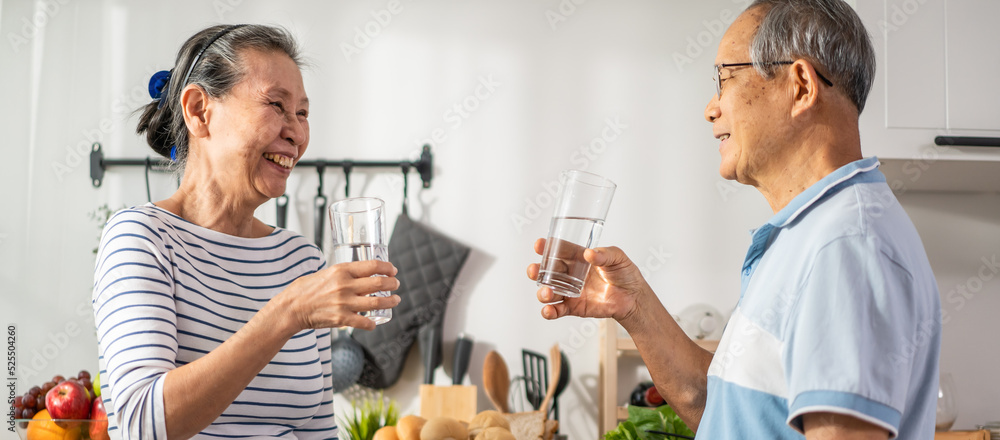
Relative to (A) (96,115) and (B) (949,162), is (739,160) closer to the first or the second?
(B) (949,162)

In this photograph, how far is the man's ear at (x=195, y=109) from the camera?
3.59 feet

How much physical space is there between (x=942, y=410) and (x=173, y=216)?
1.88m

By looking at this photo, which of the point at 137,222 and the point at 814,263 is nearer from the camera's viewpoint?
the point at 814,263

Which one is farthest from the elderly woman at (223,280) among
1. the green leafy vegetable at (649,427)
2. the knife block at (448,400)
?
the knife block at (448,400)

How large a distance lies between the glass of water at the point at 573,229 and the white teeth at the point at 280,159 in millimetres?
443

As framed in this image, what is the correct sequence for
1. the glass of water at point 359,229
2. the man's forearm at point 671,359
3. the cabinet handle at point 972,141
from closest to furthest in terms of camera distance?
1. the glass of water at point 359,229
2. the man's forearm at point 671,359
3. the cabinet handle at point 972,141

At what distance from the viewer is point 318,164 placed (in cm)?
224

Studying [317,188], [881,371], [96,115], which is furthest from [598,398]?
[96,115]

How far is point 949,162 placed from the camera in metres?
1.83

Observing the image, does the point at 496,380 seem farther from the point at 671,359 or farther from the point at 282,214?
the point at 671,359

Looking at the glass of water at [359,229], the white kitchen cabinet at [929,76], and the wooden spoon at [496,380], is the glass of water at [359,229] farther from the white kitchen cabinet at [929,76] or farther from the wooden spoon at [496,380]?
the white kitchen cabinet at [929,76]

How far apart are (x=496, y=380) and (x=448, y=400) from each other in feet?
0.50

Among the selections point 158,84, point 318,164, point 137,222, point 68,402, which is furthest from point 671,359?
point 318,164

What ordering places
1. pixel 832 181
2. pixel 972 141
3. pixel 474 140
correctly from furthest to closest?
1. pixel 474 140
2. pixel 972 141
3. pixel 832 181
